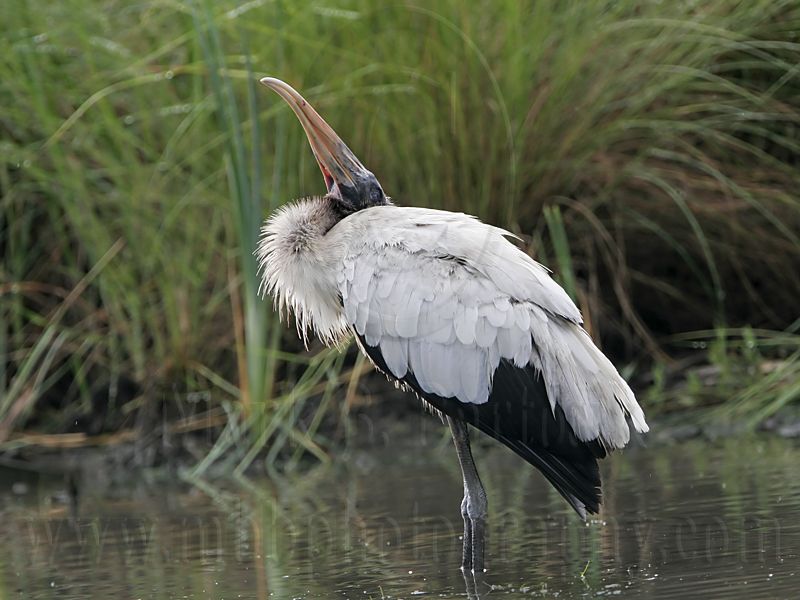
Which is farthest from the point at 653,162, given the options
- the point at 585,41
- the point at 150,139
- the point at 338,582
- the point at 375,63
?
the point at 338,582

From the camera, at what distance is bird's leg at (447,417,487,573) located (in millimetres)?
4852

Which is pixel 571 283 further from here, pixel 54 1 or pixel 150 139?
pixel 54 1

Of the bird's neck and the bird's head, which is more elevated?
the bird's head

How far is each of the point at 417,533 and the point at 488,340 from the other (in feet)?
3.33

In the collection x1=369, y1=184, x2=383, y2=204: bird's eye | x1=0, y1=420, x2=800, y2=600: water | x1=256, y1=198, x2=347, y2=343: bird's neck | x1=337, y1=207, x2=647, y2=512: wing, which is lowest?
x1=0, y1=420, x2=800, y2=600: water

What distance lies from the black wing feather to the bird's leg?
185 millimetres

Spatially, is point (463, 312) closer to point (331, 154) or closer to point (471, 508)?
point (471, 508)

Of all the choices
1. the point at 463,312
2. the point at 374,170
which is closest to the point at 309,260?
the point at 463,312

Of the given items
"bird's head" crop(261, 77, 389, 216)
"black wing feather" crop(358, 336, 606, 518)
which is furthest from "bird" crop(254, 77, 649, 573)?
"bird's head" crop(261, 77, 389, 216)

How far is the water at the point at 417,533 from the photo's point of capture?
175 inches

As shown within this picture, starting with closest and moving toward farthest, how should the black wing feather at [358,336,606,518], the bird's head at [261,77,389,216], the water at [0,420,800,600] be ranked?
1. the water at [0,420,800,600]
2. the black wing feather at [358,336,606,518]
3. the bird's head at [261,77,389,216]

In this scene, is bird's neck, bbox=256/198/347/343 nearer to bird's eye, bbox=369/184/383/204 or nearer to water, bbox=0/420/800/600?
bird's eye, bbox=369/184/383/204

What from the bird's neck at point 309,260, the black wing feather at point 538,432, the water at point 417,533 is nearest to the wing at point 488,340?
the black wing feather at point 538,432

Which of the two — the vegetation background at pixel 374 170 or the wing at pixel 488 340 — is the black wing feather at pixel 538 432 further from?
the vegetation background at pixel 374 170
